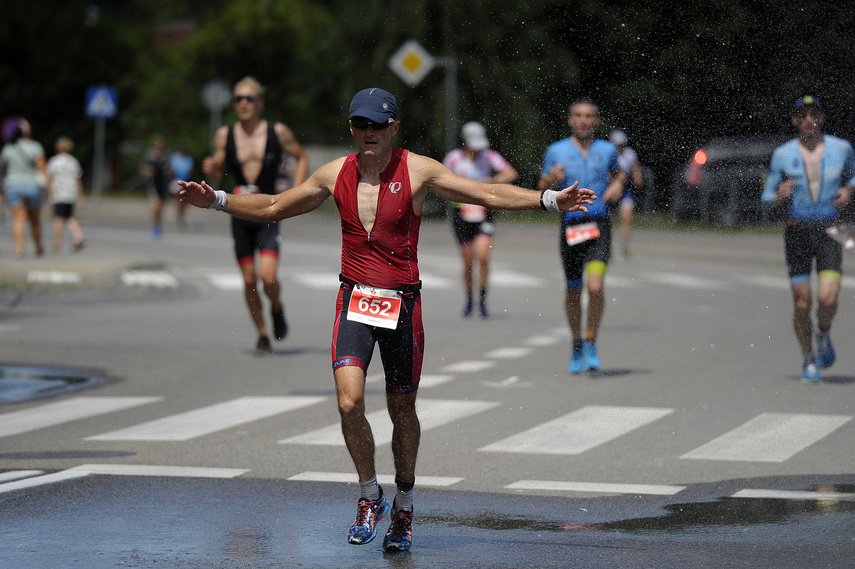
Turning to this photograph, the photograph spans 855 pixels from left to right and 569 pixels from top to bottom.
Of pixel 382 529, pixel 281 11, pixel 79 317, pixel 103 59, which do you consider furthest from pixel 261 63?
pixel 382 529

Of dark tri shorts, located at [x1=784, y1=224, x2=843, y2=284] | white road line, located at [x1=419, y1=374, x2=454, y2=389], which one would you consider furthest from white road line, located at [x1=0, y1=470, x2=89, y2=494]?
dark tri shorts, located at [x1=784, y1=224, x2=843, y2=284]

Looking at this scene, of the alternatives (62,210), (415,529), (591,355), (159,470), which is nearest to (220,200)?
(415,529)

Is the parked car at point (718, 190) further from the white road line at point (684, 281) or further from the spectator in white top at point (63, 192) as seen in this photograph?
the spectator in white top at point (63, 192)

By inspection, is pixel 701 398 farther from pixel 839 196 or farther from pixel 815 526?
pixel 815 526

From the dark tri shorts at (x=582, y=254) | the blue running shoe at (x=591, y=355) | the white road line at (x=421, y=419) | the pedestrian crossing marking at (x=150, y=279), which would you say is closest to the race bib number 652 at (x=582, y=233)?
the dark tri shorts at (x=582, y=254)

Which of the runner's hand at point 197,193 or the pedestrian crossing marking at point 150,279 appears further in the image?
the pedestrian crossing marking at point 150,279

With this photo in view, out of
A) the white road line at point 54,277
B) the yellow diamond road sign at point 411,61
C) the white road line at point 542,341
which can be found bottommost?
the white road line at point 54,277

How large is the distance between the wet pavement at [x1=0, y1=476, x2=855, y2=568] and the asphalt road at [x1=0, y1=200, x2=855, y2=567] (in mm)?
19

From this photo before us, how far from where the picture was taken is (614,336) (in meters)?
14.5

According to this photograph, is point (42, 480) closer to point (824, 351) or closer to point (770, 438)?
point (770, 438)

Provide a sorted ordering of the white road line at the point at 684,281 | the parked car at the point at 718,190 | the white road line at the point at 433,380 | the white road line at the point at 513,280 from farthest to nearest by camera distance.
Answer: the parked car at the point at 718,190 → the white road line at the point at 513,280 → the white road line at the point at 684,281 → the white road line at the point at 433,380

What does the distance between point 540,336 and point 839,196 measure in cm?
443

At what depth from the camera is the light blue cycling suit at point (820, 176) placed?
10.5 meters

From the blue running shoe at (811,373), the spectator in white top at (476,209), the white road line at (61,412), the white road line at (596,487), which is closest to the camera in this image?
the white road line at (596,487)
